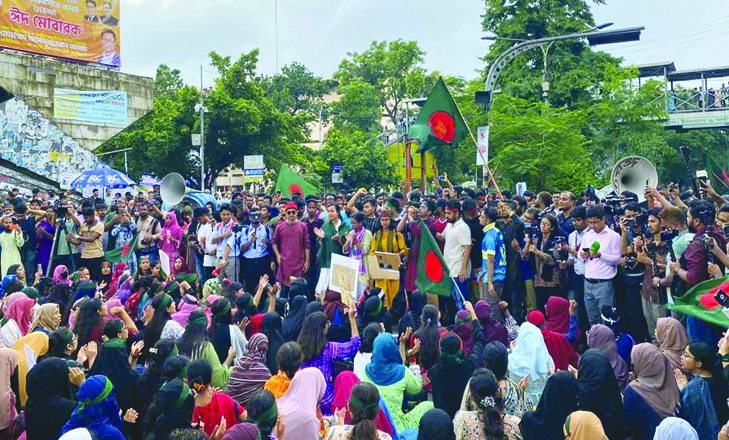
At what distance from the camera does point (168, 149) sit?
3553 cm

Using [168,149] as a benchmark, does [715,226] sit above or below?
below

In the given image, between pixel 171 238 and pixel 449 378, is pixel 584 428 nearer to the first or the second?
pixel 449 378

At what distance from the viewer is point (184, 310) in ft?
26.1

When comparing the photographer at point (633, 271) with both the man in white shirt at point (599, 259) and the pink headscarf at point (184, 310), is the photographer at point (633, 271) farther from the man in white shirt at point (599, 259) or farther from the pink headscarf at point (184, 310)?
the pink headscarf at point (184, 310)

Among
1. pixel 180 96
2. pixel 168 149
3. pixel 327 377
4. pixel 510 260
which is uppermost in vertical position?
pixel 180 96

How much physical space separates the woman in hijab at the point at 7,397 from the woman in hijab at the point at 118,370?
60 centimetres

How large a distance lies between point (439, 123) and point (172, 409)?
8728 millimetres

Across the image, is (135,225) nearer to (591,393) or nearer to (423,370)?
(423,370)

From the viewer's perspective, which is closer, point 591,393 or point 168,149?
point 591,393

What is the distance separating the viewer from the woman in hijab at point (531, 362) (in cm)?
630

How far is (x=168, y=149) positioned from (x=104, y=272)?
24.6 meters

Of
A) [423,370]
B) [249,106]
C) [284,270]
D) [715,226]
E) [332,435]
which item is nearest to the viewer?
[332,435]

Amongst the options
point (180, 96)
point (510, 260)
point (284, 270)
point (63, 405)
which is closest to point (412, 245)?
point (510, 260)

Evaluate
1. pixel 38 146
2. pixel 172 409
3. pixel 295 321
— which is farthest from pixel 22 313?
pixel 38 146
